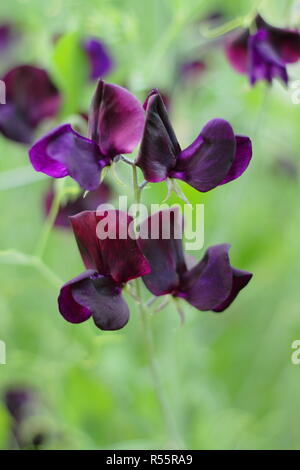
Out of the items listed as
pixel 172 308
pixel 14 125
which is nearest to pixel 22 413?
pixel 172 308

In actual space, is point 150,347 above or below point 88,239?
below

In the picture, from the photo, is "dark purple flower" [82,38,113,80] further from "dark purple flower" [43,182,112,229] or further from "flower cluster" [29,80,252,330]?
"flower cluster" [29,80,252,330]

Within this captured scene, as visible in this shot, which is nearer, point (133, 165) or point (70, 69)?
point (133, 165)

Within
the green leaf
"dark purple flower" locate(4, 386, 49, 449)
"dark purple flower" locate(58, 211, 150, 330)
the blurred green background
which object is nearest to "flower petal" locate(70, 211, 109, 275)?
"dark purple flower" locate(58, 211, 150, 330)

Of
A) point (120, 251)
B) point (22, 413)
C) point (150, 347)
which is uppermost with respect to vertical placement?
point (120, 251)

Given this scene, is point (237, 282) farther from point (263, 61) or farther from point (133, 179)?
point (263, 61)

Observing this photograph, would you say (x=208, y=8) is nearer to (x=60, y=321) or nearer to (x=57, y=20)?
(x=57, y=20)

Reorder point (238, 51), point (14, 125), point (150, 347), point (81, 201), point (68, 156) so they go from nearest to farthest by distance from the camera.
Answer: point (68, 156), point (150, 347), point (238, 51), point (14, 125), point (81, 201)
